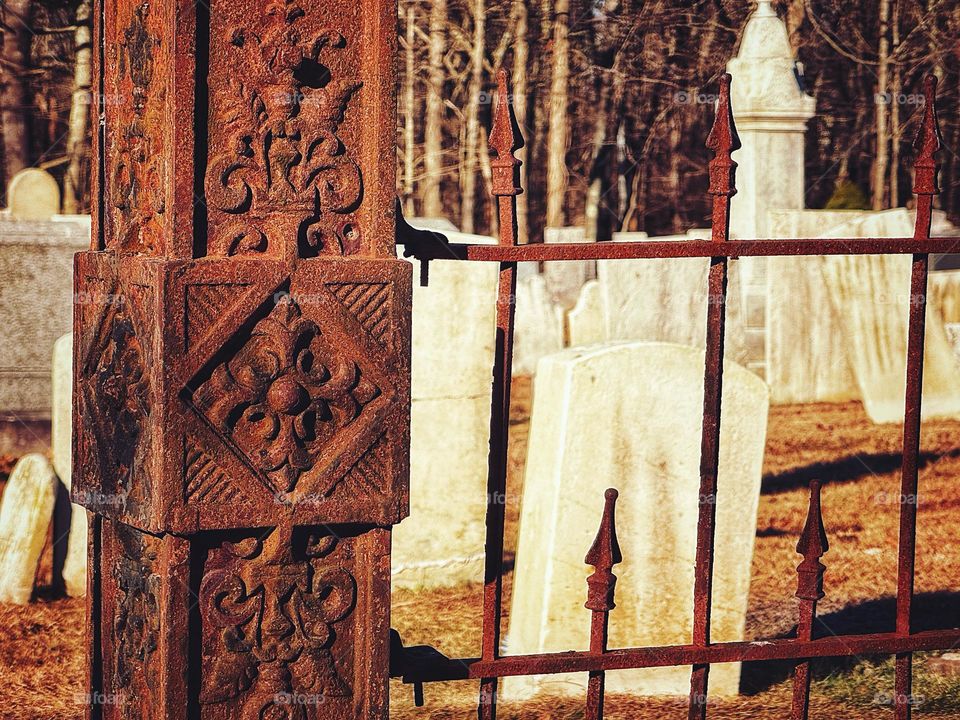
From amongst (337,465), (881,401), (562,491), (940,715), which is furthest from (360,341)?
(881,401)

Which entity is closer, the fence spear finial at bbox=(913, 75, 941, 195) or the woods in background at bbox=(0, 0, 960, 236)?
the fence spear finial at bbox=(913, 75, 941, 195)

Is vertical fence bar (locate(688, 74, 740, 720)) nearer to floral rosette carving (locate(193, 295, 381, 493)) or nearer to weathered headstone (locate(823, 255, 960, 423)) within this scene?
floral rosette carving (locate(193, 295, 381, 493))

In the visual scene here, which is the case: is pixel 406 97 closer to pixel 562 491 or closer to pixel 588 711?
pixel 562 491

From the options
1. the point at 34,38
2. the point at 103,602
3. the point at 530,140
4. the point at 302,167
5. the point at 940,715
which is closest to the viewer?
the point at 302,167

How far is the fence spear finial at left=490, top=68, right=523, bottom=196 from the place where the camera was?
91.4 inches

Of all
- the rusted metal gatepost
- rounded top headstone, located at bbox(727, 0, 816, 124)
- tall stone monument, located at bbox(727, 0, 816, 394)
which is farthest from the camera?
rounded top headstone, located at bbox(727, 0, 816, 124)

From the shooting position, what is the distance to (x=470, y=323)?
609 centimetres

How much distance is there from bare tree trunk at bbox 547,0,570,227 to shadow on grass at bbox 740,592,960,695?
47.5ft

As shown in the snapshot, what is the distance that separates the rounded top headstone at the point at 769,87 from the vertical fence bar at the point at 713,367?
10788 mm

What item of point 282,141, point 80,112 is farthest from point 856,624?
point 80,112

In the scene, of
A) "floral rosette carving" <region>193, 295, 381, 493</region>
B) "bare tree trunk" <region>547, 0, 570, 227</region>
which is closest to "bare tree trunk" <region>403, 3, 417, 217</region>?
"bare tree trunk" <region>547, 0, 570, 227</region>

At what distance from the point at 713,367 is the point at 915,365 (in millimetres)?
445

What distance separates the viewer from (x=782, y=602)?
5.81 meters

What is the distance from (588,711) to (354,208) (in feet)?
3.60
